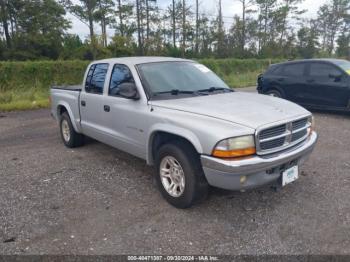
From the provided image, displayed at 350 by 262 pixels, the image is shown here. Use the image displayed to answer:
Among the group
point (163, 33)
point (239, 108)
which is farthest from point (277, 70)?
point (163, 33)

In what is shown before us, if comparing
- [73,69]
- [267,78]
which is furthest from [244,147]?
[73,69]

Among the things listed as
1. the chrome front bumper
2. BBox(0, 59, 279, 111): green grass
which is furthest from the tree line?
the chrome front bumper

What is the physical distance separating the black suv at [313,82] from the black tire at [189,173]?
20.7 ft

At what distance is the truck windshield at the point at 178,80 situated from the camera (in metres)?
3.91

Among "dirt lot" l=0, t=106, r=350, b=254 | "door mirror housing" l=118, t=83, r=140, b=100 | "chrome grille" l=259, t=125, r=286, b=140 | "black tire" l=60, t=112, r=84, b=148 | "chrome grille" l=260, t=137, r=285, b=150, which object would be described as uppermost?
"door mirror housing" l=118, t=83, r=140, b=100

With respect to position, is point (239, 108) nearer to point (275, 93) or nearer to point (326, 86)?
point (326, 86)

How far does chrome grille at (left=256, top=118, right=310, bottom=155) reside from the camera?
2980mm

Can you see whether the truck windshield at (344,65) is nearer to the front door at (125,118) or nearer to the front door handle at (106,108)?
the front door at (125,118)

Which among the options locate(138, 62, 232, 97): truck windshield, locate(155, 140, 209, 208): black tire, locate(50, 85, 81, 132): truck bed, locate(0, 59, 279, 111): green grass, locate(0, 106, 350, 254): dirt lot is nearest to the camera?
locate(0, 106, 350, 254): dirt lot

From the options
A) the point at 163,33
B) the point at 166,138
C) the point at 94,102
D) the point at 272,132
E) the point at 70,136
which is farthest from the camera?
the point at 163,33

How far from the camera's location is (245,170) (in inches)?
112

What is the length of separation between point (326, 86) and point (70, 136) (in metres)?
6.73

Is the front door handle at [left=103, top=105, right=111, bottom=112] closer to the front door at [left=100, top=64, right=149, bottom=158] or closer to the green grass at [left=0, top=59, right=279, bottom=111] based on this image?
the front door at [left=100, top=64, right=149, bottom=158]

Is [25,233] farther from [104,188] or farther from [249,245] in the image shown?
[249,245]
